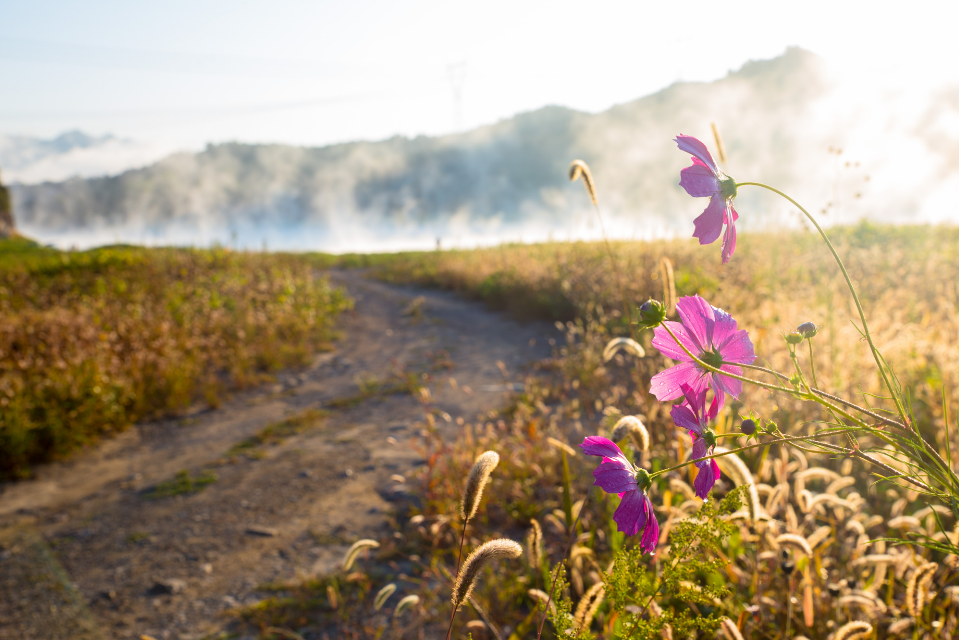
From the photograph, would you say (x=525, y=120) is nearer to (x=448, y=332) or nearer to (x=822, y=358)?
(x=448, y=332)

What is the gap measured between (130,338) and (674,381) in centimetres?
654

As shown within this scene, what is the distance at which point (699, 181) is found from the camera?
0.69 metres

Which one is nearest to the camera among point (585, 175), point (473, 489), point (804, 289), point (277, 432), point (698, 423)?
point (698, 423)

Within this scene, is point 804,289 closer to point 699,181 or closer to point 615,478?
point 699,181

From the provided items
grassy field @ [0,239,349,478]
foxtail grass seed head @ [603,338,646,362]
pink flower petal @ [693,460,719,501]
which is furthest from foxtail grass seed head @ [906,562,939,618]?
grassy field @ [0,239,349,478]

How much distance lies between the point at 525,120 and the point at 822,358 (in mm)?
71926

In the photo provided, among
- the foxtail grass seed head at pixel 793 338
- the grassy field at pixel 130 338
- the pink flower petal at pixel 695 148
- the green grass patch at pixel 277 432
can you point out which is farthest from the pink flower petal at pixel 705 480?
the grassy field at pixel 130 338

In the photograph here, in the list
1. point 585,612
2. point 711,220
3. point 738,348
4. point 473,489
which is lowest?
point 585,612

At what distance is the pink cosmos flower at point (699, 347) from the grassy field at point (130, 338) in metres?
4.96

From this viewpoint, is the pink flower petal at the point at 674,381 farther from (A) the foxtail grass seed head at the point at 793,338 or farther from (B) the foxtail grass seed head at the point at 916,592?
(B) the foxtail grass seed head at the point at 916,592

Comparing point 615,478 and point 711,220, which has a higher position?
point 711,220

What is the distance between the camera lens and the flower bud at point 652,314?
1.90ft

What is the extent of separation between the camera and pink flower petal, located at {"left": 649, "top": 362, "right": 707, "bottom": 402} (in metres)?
0.71

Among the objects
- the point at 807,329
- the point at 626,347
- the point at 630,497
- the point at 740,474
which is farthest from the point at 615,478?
the point at 626,347
